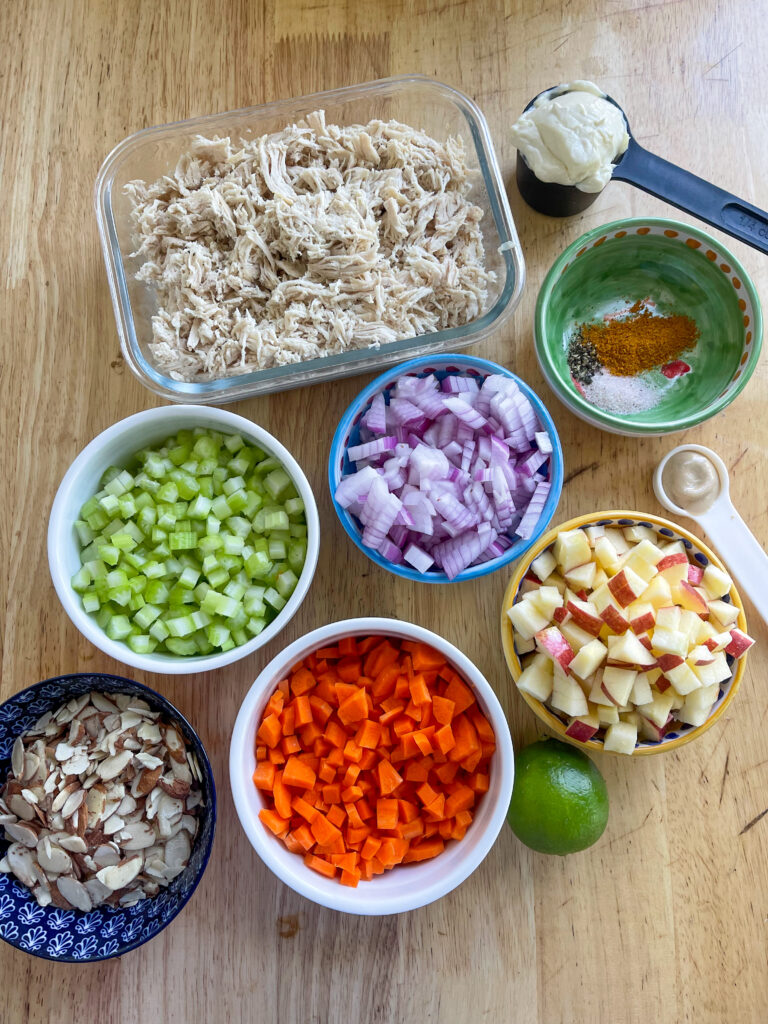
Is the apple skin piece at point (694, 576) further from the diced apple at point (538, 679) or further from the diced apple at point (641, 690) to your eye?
the diced apple at point (538, 679)

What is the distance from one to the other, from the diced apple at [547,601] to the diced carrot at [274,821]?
0.61 metres

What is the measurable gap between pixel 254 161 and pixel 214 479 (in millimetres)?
650

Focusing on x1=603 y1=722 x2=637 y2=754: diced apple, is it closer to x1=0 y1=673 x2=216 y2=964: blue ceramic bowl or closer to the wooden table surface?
the wooden table surface

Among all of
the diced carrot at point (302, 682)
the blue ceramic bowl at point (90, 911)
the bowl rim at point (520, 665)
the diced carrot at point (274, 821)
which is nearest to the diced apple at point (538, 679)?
the bowl rim at point (520, 665)

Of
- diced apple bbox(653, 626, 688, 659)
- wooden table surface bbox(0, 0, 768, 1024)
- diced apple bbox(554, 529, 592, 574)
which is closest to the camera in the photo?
diced apple bbox(653, 626, 688, 659)

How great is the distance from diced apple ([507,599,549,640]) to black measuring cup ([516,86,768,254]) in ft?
2.70

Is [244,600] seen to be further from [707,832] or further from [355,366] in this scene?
[707,832]

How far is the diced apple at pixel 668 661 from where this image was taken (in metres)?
1.28

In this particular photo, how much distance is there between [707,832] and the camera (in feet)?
4.98

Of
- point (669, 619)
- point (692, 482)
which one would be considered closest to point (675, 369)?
point (692, 482)

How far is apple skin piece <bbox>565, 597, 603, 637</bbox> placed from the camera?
4.31ft

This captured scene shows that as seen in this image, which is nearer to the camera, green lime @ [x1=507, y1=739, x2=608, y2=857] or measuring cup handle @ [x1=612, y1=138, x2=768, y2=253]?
green lime @ [x1=507, y1=739, x2=608, y2=857]

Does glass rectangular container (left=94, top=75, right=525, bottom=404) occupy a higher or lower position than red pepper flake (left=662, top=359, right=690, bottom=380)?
higher

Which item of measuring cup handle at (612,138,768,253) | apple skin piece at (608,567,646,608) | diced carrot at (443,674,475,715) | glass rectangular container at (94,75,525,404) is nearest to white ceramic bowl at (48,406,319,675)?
glass rectangular container at (94,75,525,404)
